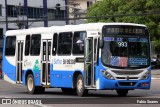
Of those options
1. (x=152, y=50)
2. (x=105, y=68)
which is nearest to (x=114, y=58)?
(x=105, y=68)

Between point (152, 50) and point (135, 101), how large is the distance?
3.74m

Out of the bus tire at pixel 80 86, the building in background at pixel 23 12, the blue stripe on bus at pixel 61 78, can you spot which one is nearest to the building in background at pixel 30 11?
the building in background at pixel 23 12

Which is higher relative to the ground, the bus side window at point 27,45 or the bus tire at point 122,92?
the bus side window at point 27,45

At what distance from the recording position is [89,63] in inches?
857

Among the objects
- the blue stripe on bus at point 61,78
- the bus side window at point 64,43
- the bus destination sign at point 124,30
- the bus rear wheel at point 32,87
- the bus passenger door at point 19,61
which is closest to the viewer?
the bus destination sign at point 124,30

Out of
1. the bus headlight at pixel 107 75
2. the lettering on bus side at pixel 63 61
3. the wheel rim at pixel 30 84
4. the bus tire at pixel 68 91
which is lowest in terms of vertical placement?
the bus tire at pixel 68 91

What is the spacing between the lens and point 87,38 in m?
22.0

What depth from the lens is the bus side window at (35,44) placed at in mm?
25344

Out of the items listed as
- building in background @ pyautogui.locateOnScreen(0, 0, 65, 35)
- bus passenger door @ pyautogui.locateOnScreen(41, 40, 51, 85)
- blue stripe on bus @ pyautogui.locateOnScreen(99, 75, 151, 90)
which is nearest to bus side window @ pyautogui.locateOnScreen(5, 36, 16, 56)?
bus passenger door @ pyautogui.locateOnScreen(41, 40, 51, 85)

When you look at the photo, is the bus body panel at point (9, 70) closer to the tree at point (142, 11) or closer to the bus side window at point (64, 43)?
the bus side window at point (64, 43)

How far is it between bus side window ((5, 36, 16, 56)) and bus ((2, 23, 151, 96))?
2673 mm

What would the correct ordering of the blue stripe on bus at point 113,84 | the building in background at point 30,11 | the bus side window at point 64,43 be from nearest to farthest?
the blue stripe on bus at point 113,84 → the bus side window at point 64,43 → the building in background at point 30,11

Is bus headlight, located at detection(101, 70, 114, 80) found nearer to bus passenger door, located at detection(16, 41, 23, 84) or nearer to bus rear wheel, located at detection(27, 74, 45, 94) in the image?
bus rear wheel, located at detection(27, 74, 45, 94)

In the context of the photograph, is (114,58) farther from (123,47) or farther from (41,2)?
(41,2)
